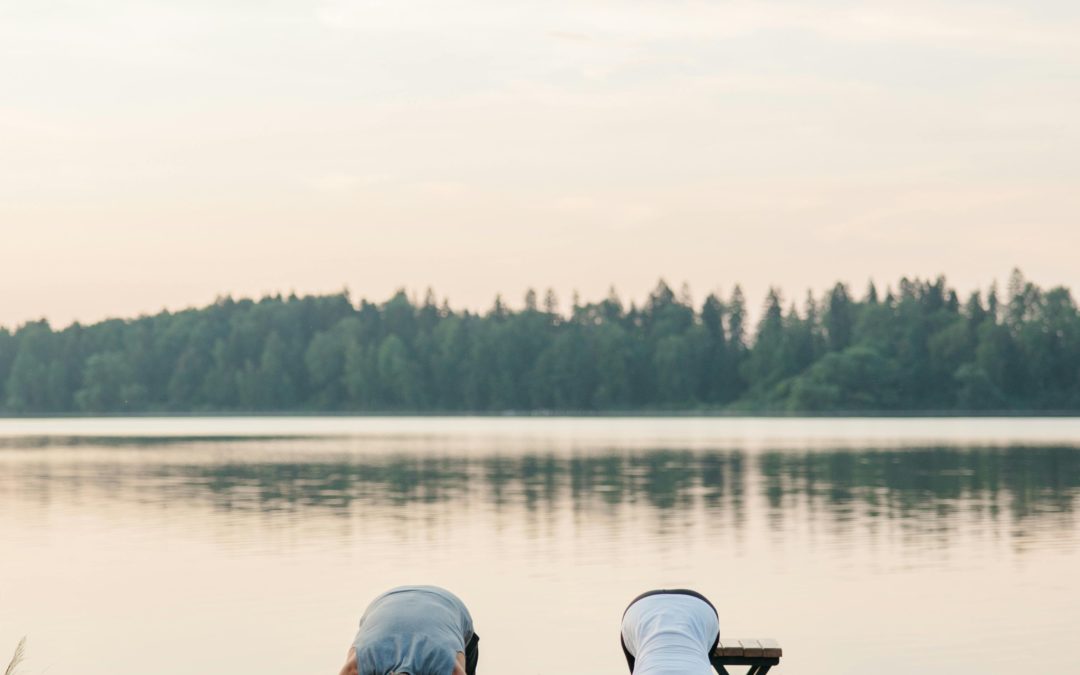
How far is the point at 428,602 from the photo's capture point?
727 cm

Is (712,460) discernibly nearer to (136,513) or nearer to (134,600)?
(136,513)

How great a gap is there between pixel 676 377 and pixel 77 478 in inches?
5087

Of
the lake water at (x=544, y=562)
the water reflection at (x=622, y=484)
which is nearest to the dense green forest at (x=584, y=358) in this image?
the water reflection at (x=622, y=484)

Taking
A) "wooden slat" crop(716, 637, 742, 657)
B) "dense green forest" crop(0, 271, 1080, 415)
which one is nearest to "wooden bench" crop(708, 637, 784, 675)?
"wooden slat" crop(716, 637, 742, 657)

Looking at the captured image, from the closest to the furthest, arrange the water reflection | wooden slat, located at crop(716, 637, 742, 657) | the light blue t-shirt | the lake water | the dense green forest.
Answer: the light blue t-shirt < wooden slat, located at crop(716, 637, 742, 657) < the lake water < the water reflection < the dense green forest

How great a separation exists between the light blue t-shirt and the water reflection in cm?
1799

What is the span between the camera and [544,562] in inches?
842

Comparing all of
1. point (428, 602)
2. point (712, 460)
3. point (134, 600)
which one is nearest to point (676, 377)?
point (712, 460)

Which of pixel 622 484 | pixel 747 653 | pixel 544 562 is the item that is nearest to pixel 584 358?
pixel 622 484

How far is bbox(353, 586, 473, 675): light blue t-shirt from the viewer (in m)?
7.05

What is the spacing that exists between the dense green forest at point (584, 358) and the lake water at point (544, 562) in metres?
113

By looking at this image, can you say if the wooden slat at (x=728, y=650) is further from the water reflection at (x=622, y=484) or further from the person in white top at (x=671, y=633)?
the water reflection at (x=622, y=484)

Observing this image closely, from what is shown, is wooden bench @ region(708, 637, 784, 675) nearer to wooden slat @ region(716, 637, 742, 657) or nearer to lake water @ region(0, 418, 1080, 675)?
wooden slat @ region(716, 637, 742, 657)

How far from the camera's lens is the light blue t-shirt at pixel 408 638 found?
7.05m
